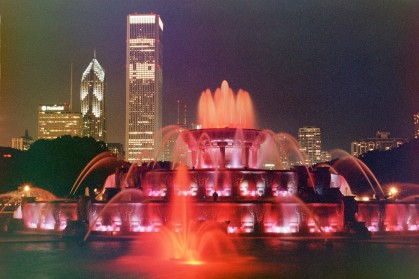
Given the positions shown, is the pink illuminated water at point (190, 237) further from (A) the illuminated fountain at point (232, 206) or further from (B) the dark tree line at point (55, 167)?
(B) the dark tree line at point (55, 167)

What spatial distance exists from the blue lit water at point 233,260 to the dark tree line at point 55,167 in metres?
40.3

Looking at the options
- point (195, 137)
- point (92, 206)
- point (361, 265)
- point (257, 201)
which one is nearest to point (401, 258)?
point (361, 265)

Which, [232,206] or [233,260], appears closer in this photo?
[233,260]

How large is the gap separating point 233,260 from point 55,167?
51614 millimetres

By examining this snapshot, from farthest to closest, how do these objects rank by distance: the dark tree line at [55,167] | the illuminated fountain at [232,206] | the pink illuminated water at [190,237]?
the dark tree line at [55,167] → the illuminated fountain at [232,206] → the pink illuminated water at [190,237]

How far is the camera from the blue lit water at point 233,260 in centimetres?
1994

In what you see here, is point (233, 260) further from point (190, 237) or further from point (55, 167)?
point (55, 167)

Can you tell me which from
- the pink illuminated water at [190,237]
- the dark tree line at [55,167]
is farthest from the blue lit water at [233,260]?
the dark tree line at [55,167]

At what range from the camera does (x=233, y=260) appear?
23.1 metres

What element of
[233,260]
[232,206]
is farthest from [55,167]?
[233,260]

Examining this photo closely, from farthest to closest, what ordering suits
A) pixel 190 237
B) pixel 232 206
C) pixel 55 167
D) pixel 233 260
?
pixel 55 167, pixel 232 206, pixel 190 237, pixel 233 260

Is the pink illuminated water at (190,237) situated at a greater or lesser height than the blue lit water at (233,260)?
greater

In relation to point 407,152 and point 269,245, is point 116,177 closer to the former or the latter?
point 269,245

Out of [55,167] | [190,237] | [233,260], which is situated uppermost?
[55,167]
